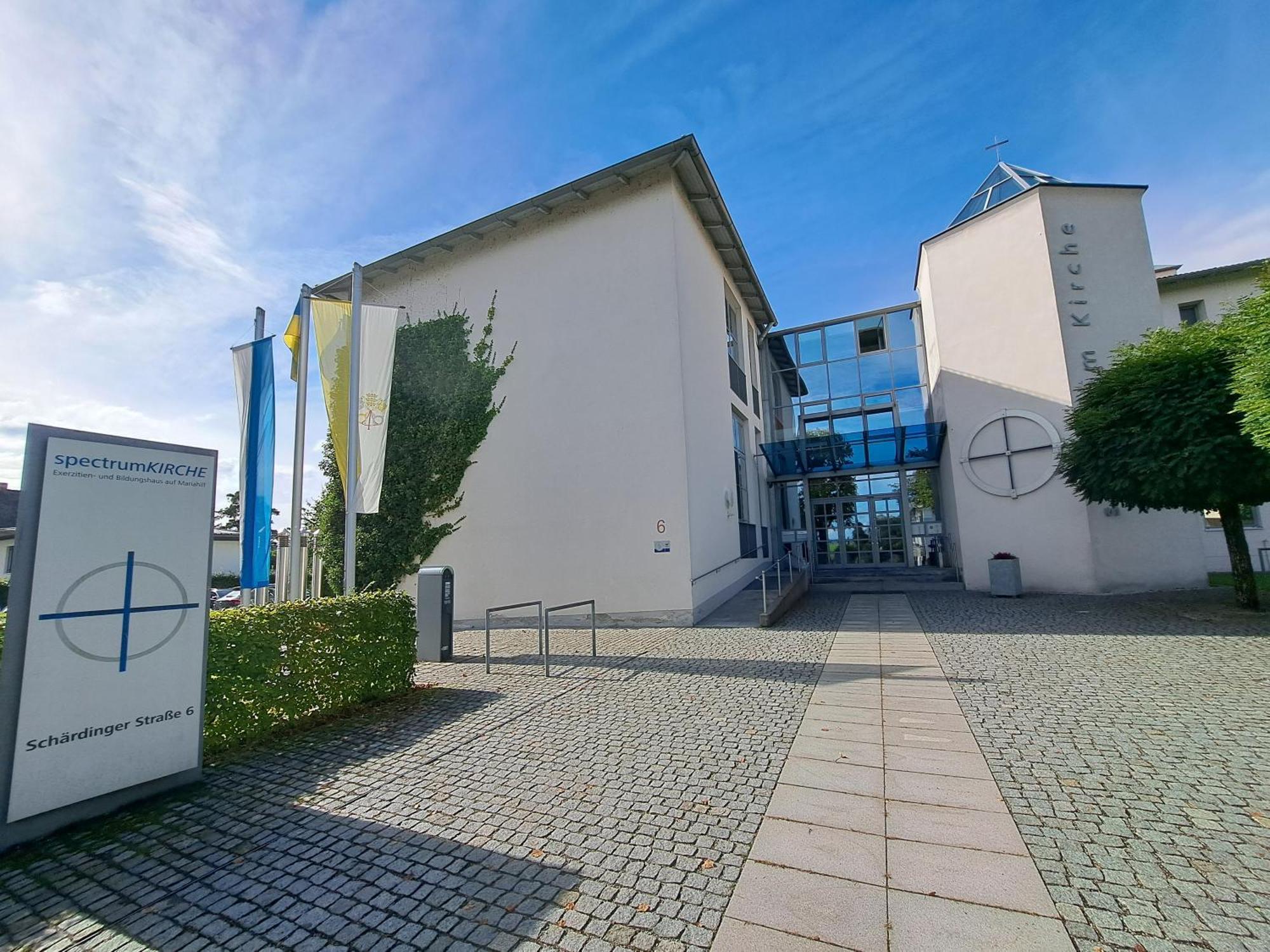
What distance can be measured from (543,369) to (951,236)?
1165 centimetres

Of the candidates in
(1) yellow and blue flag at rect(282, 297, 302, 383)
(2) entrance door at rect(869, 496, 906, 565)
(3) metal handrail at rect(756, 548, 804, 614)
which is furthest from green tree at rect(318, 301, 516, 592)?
(2) entrance door at rect(869, 496, 906, 565)

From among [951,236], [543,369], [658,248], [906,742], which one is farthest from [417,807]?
[951,236]

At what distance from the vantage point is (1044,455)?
13.2 m

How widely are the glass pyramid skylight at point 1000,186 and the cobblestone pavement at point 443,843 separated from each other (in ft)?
51.6

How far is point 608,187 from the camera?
40.0ft

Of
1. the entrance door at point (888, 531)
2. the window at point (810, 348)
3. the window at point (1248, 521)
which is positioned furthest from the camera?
the window at point (810, 348)

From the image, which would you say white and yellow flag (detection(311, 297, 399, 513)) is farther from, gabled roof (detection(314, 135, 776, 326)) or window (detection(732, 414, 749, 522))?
window (detection(732, 414, 749, 522))

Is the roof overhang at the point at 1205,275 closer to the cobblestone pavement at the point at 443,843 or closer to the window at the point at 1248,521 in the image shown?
the window at the point at 1248,521

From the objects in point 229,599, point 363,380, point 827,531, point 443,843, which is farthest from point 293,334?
point 229,599

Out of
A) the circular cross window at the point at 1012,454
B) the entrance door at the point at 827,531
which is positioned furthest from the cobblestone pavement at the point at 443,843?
the entrance door at the point at 827,531

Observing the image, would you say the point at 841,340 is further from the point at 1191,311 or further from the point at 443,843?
the point at 443,843

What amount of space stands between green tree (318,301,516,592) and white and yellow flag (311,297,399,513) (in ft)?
14.5

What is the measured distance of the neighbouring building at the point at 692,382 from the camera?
1135 centimetres

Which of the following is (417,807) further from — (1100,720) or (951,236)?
(951,236)
